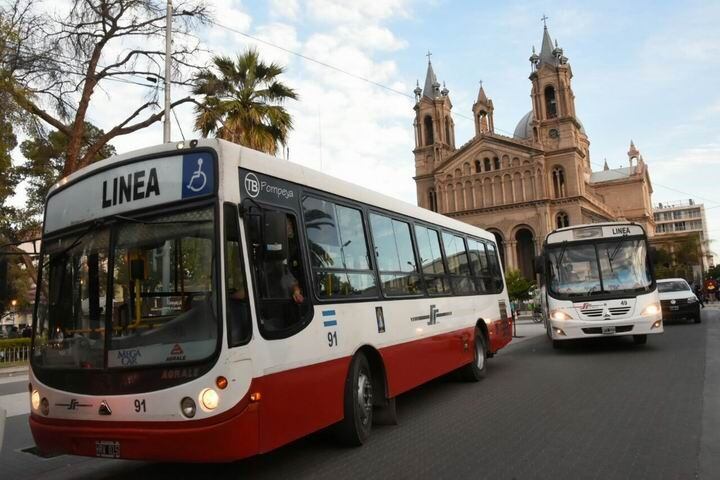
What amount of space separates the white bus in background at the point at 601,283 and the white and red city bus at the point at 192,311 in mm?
7494

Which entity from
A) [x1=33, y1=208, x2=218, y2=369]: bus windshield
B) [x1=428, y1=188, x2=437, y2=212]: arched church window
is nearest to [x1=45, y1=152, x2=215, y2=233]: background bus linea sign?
[x1=33, y1=208, x2=218, y2=369]: bus windshield

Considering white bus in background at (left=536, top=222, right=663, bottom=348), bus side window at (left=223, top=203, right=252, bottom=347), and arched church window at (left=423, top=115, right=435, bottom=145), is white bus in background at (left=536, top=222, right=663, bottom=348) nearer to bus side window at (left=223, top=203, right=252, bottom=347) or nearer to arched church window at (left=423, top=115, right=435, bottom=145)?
bus side window at (left=223, top=203, right=252, bottom=347)

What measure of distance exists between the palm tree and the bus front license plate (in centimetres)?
1183

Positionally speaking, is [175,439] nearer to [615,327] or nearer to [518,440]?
[518,440]

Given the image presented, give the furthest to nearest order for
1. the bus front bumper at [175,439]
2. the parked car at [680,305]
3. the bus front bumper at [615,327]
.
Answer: the parked car at [680,305] → the bus front bumper at [615,327] → the bus front bumper at [175,439]

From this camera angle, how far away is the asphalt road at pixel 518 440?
468 centimetres

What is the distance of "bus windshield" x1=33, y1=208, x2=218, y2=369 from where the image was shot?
399cm

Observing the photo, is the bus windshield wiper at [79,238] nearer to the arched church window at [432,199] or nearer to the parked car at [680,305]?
the parked car at [680,305]

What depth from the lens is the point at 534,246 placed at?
62.3 m

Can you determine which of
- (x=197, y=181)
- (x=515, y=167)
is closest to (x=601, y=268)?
(x=197, y=181)

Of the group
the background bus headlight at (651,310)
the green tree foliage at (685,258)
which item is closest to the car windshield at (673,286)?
the background bus headlight at (651,310)

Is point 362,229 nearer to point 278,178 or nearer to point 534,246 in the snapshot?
point 278,178

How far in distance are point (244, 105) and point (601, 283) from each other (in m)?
10.2

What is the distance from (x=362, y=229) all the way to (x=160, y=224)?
7.96 ft
